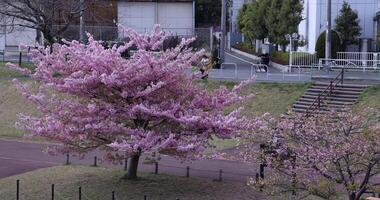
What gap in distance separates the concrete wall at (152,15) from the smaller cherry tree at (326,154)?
149 ft

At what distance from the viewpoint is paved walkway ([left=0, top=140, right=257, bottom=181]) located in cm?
1858

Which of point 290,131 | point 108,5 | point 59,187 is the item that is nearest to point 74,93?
point 59,187

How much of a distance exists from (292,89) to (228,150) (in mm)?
8631

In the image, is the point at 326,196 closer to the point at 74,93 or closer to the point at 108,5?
the point at 74,93

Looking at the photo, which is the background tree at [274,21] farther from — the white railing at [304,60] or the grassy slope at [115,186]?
the grassy slope at [115,186]

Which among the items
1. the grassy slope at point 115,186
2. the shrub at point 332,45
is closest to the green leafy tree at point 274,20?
the shrub at point 332,45

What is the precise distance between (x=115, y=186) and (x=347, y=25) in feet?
101

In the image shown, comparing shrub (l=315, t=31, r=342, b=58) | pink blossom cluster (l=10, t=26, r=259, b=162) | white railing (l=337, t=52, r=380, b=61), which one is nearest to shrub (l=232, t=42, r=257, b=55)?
shrub (l=315, t=31, r=342, b=58)

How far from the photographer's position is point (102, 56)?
15.5 meters

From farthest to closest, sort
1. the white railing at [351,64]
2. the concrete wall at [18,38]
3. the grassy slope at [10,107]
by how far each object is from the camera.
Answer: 1. the concrete wall at [18,38]
2. the white railing at [351,64]
3. the grassy slope at [10,107]

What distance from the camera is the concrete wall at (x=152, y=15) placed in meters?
58.4

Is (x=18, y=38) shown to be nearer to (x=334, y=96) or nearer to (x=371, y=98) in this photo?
(x=334, y=96)

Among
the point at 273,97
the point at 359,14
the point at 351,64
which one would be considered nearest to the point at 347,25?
the point at 359,14

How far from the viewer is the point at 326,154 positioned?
11148mm
